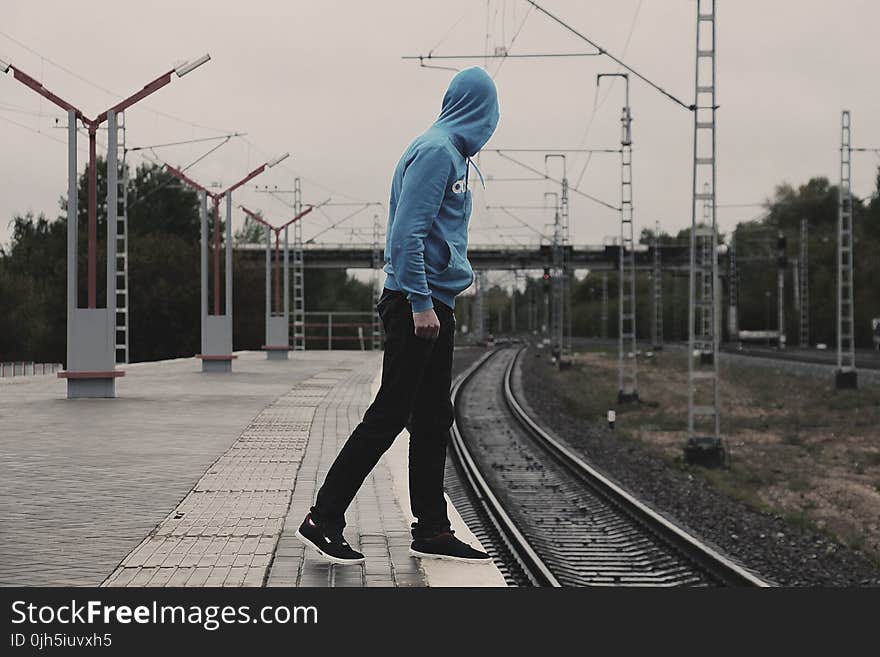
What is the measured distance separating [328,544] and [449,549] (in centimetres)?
59

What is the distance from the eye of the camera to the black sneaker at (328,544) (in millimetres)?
5715

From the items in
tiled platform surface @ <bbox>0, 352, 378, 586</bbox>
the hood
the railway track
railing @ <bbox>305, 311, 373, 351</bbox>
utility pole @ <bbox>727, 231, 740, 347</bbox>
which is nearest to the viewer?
the hood

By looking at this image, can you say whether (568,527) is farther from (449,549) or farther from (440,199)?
(440,199)

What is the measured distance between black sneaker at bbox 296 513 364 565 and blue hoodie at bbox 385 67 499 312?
3.82 ft

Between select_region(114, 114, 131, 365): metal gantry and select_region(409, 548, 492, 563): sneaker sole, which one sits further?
select_region(114, 114, 131, 365): metal gantry

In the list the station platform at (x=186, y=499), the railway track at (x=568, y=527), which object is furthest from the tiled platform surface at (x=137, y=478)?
the railway track at (x=568, y=527)

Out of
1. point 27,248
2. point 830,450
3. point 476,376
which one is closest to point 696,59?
point 830,450

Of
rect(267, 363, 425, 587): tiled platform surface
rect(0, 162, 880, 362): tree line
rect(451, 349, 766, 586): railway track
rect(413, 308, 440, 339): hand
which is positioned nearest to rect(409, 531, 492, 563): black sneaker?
rect(267, 363, 425, 587): tiled platform surface

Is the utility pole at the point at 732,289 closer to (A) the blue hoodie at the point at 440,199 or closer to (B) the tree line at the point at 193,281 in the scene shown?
(B) the tree line at the point at 193,281

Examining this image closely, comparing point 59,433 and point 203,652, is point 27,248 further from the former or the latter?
point 203,652

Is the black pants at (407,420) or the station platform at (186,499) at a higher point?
the black pants at (407,420)

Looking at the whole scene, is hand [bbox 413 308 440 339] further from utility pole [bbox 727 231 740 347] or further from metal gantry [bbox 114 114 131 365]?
utility pole [bbox 727 231 740 347]

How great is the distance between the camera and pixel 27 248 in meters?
86.7

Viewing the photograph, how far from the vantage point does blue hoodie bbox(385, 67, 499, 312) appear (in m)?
5.36
